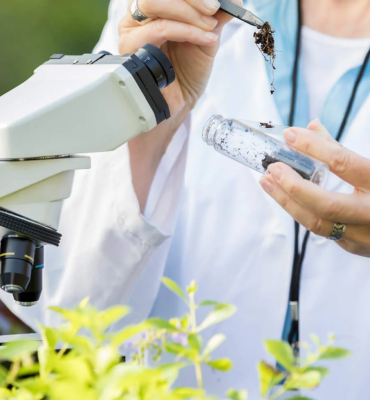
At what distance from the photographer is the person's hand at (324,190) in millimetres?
757

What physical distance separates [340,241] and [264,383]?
64 centimetres

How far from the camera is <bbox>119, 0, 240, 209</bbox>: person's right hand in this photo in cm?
79

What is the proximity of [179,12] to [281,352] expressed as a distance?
2.04ft

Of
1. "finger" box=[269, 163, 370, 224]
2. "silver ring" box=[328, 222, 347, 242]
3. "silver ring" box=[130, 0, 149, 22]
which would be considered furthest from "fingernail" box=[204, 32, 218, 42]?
"silver ring" box=[328, 222, 347, 242]

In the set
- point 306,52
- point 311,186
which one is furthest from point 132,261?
point 306,52

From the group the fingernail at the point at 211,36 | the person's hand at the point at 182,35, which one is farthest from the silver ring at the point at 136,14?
the fingernail at the point at 211,36

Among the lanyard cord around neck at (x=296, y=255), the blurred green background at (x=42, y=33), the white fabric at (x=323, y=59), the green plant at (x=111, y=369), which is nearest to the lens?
the green plant at (x=111, y=369)

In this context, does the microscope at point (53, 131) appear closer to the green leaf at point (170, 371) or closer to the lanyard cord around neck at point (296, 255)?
the green leaf at point (170, 371)

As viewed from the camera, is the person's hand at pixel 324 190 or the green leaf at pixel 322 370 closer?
the green leaf at pixel 322 370

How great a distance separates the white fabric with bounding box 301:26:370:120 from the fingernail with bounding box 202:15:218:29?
448 mm

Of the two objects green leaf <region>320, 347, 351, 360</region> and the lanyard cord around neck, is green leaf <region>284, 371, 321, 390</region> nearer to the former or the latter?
green leaf <region>320, 347, 351, 360</region>

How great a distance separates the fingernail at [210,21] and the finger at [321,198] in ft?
0.80

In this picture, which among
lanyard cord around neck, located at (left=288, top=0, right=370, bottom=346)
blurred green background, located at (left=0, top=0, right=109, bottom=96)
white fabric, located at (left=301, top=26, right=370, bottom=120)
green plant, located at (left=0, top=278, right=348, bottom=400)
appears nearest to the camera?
green plant, located at (left=0, top=278, right=348, bottom=400)

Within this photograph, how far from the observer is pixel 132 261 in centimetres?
106
